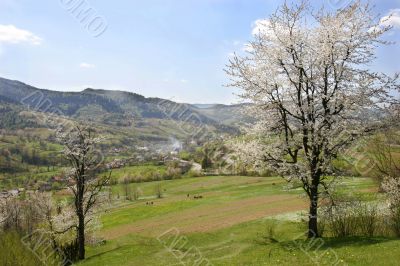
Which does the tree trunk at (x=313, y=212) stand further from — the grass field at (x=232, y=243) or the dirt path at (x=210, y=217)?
the dirt path at (x=210, y=217)

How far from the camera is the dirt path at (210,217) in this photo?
55.2 m

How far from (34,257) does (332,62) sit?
24.8 metres

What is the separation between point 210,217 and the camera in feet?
216

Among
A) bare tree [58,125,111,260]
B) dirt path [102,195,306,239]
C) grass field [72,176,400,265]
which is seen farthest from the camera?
dirt path [102,195,306,239]

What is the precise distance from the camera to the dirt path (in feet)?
181

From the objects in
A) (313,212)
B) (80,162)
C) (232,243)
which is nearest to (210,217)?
(80,162)

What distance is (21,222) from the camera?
8056cm

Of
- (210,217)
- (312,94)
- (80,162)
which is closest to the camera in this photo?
(312,94)

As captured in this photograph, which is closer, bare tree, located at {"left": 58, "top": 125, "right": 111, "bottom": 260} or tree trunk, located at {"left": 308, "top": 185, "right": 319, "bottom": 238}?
tree trunk, located at {"left": 308, "top": 185, "right": 319, "bottom": 238}

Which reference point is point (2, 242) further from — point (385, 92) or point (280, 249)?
point (385, 92)

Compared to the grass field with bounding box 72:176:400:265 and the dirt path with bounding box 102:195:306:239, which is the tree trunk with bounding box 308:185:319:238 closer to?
the grass field with bounding box 72:176:400:265

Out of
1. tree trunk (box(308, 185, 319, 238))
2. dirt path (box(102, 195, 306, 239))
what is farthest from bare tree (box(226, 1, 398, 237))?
dirt path (box(102, 195, 306, 239))

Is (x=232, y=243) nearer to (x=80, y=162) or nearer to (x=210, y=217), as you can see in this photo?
(x=80, y=162)

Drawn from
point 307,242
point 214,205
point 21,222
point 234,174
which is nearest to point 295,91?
point 307,242
